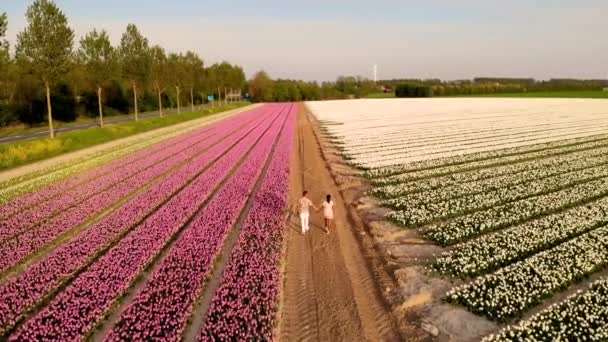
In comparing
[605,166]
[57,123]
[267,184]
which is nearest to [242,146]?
[267,184]

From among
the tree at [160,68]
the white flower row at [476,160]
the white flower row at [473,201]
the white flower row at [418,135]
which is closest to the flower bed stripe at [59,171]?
the white flower row at [476,160]

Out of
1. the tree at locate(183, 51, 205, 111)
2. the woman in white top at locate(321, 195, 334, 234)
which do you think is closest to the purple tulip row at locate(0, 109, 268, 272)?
the woman in white top at locate(321, 195, 334, 234)

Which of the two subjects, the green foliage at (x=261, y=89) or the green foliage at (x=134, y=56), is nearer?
the green foliage at (x=134, y=56)

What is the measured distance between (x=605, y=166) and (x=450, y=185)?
41.7ft

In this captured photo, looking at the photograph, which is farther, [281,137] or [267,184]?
[281,137]

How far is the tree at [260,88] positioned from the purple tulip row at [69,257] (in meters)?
169

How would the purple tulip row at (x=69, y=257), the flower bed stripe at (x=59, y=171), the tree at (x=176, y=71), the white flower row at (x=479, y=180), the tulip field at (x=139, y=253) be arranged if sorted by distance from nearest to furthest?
the tulip field at (x=139, y=253)
the purple tulip row at (x=69, y=257)
the white flower row at (x=479, y=180)
the flower bed stripe at (x=59, y=171)
the tree at (x=176, y=71)

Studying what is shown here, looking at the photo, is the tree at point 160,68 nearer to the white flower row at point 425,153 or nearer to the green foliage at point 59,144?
the green foliage at point 59,144

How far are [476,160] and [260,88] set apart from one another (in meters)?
167

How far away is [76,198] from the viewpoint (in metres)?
22.2

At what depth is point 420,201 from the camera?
2016 cm

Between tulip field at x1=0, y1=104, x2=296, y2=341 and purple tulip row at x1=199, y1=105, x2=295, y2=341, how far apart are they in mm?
34

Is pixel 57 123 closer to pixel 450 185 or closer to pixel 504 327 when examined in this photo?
pixel 450 185

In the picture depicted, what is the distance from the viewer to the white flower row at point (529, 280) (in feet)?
35.5
